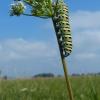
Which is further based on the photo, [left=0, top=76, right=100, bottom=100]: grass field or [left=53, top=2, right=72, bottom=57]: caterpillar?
[left=0, top=76, right=100, bottom=100]: grass field

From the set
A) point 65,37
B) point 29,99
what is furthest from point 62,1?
point 29,99

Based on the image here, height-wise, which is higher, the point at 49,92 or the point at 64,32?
the point at 64,32

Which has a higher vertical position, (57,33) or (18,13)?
(18,13)

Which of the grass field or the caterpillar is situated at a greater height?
the caterpillar

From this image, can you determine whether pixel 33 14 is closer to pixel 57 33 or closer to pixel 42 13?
pixel 42 13


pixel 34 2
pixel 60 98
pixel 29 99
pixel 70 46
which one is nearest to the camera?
pixel 70 46

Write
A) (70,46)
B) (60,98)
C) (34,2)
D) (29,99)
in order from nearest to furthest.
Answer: (70,46) → (34,2) → (29,99) → (60,98)

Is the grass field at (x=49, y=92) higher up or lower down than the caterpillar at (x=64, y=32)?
lower down

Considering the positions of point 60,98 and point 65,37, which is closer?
point 65,37

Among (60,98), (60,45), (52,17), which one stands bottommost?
(60,98)

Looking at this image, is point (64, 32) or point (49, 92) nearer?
point (64, 32)

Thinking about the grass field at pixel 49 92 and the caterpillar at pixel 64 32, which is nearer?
the caterpillar at pixel 64 32
